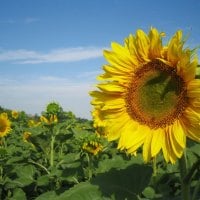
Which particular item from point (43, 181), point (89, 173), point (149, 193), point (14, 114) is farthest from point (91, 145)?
point (14, 114)

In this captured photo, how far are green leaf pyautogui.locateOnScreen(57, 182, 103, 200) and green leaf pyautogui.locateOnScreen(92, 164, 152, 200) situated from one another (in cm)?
9

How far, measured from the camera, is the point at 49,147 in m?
5.97

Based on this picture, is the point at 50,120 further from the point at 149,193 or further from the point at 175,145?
the point at 175,145

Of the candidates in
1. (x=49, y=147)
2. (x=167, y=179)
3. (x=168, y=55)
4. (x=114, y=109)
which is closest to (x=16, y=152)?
(x=49, y=147)

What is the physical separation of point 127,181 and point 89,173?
2.03 meters

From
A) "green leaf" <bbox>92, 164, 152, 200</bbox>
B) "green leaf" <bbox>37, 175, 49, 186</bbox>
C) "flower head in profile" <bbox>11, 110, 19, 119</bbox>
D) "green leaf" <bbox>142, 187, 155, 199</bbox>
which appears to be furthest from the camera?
"flower head in profile" <bbox>11, 110, 19, 119</bbox>

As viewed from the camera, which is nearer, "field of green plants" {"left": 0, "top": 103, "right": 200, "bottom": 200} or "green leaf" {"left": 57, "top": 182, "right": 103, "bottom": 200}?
"green leaf" {"left": 57, "top": 182, "right": 103, "bottom": 200}

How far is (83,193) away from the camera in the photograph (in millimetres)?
2346

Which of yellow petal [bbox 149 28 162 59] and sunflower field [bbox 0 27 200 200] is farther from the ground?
yellow petal [bbox 149 28 162 59]

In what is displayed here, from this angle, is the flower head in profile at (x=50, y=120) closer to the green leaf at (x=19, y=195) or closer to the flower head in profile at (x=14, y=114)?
the green leaf at (x=19, y=195)

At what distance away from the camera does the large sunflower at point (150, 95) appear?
2391 mm

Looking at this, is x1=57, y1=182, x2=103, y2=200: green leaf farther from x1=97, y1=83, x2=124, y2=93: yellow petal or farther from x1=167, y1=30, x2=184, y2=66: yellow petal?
x1=167, y1=30, x2=184, y2=66: yellow petal

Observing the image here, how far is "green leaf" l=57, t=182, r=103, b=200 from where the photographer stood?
2299mm

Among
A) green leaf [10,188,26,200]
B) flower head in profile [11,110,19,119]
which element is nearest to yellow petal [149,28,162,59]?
green leaf [10,188,26,200]
